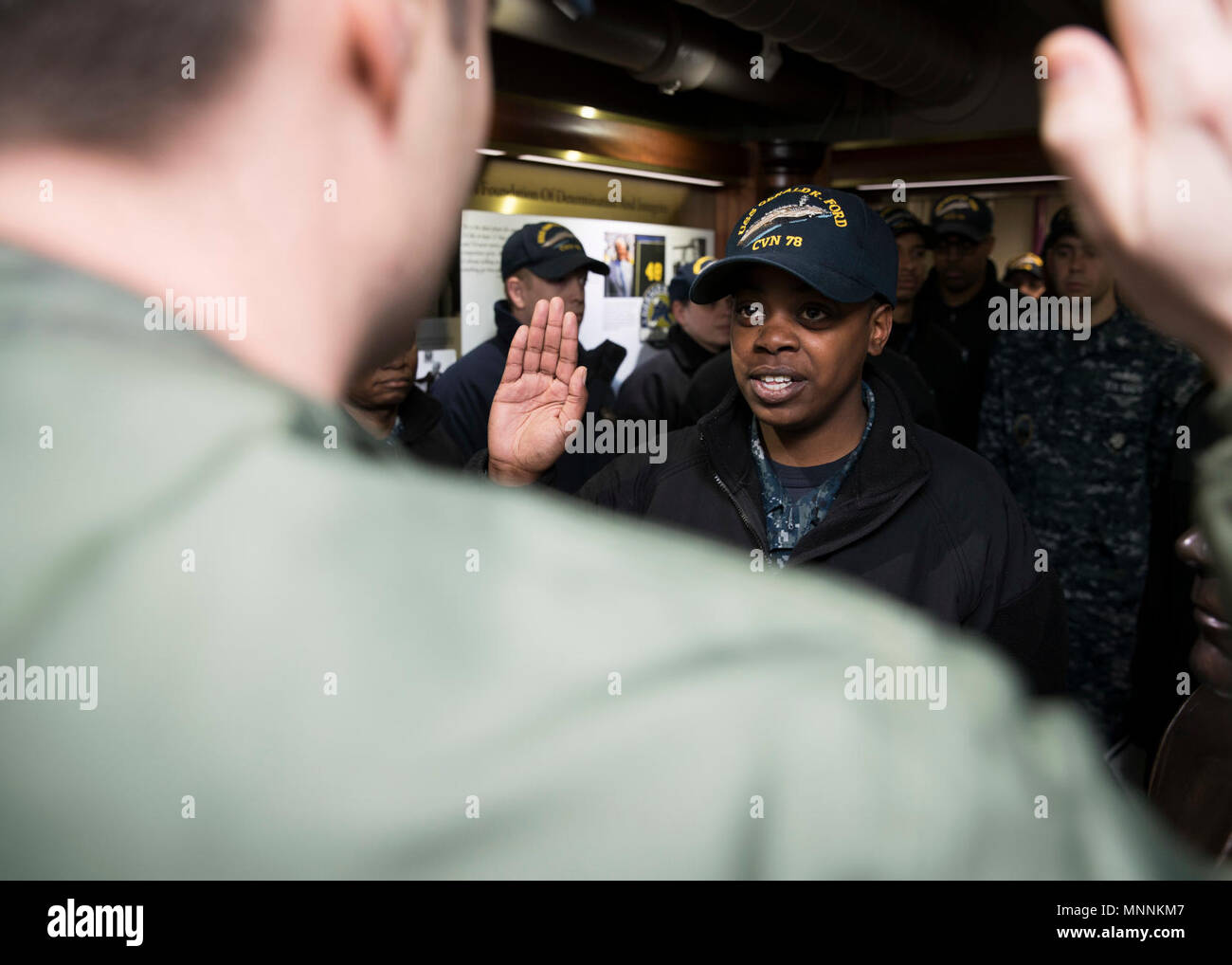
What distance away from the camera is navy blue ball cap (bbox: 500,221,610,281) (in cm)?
408

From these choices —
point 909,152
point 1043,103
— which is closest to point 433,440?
point 1043,103

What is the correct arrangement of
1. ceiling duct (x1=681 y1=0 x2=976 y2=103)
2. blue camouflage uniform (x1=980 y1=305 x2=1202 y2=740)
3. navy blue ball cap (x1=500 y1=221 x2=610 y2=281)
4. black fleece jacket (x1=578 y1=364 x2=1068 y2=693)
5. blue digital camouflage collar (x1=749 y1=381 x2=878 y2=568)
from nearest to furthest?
1. black fleece jacket (x1=578 y1=364 x2=1068 y2=693)
2. blue digital camouflage collar (x1=749 y1=381 x2=878 y2=568)
3. blue camouflage uniform (x1=980 y1=305 x2=1202 y2=740)
4. navy blue ball cap (x1=500 y1=221 x2=610 y2=281)
5. ceiling duct (x1=681 y1=0 x2=976 y2=103)

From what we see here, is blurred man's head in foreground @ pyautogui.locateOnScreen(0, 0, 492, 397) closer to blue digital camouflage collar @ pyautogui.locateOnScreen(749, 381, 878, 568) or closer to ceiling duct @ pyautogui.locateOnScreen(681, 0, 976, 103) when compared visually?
blue digital camouflage collar @ pyautogui.locateOnScreen(749, 381, 878, 568)

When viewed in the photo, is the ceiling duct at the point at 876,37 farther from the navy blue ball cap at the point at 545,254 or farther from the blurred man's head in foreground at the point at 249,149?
the blurred man's head in foreground at the point at 249,149

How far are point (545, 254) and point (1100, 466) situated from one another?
2228mm

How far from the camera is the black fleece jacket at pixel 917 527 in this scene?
1.85 m

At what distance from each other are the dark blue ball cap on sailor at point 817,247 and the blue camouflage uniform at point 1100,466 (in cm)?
172

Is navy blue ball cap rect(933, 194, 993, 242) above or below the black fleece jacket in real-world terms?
above

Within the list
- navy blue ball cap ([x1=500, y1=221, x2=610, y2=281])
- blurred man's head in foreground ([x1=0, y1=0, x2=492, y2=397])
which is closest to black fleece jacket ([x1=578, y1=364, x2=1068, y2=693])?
blurred man's head in foreground ([x1=0, y1=0, x2=492, y2=397])

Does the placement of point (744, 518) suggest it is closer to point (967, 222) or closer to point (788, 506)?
point (788, 506)

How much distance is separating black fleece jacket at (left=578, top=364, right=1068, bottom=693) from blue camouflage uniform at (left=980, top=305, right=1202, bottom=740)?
156 centimetres

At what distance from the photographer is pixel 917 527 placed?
6.23 ft

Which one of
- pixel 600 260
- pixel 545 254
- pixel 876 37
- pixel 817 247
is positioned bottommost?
pixel 817 247

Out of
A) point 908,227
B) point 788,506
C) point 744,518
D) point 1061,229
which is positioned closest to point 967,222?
point 908,227
